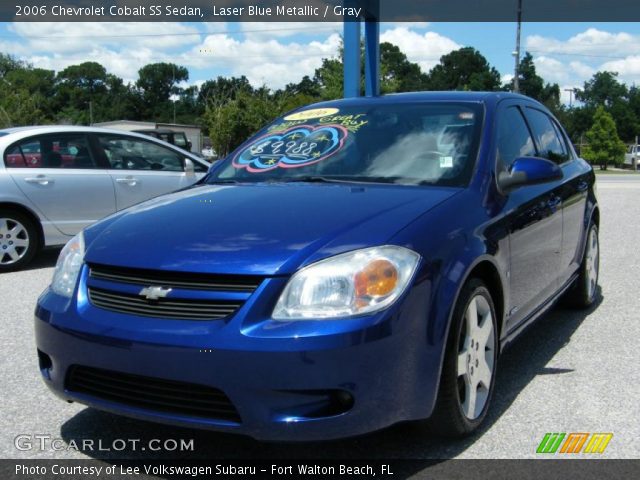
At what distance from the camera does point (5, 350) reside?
14.9ft

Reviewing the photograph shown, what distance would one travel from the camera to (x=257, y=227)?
2852mm

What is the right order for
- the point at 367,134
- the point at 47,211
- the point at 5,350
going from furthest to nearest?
1. the point at 47,211
2. the point at 5,350
3. the point at 367,134

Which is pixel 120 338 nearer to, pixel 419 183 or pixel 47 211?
pixel 419 183

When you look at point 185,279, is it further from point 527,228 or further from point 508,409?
point 527,228

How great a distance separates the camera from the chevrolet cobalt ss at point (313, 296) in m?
2.48

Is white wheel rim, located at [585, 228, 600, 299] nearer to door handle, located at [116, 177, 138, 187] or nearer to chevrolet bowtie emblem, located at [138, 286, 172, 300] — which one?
chevrolet bowtie emblem, located at [138, 286, 172, 300]

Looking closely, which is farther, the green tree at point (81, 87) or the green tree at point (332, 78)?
the green tree at point (81, 87)

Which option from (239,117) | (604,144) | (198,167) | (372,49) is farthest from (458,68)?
(198,167)

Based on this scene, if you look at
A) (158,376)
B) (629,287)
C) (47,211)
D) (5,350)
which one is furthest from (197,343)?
(47,211)

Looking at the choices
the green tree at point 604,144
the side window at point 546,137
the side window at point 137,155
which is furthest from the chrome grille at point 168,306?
the green tree at point 604,144

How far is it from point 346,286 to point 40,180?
19.4 ft

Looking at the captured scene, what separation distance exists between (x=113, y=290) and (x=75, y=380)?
0.42 m

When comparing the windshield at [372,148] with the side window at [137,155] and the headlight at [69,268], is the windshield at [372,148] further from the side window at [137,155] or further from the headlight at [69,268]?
the side window at [137,155]

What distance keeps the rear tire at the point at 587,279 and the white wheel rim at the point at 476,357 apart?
227cm
